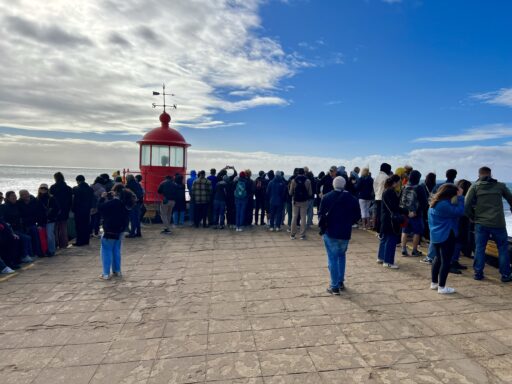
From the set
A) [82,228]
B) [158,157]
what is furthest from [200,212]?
[82,228]

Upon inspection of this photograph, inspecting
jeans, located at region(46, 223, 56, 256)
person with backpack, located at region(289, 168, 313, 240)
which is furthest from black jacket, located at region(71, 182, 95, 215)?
person with backpack, located at region(289, 168, 313, 240)

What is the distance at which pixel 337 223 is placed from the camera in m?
5.41

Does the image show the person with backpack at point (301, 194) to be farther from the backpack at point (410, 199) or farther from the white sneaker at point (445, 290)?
the white sneaker at point (445, 290)

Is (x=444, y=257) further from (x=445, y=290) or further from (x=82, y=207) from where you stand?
(x=82, y=207)

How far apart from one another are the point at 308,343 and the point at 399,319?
4.68 ft

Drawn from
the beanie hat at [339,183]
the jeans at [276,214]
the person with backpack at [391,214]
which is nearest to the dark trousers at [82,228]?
the jeans at [276,214]

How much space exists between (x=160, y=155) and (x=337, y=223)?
9484mm

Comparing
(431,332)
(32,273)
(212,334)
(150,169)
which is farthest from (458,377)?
(150,169)

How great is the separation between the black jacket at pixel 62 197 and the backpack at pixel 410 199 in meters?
8.06

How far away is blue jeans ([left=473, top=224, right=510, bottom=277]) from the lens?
6.04 metres

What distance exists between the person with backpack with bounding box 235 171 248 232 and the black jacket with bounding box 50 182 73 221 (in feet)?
15.5

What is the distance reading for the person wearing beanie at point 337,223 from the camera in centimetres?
540

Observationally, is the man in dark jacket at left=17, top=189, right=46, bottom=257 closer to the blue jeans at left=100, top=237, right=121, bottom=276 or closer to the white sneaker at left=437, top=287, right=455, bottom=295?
the blue jeans at left=100, top=237, right=121, bottom=276

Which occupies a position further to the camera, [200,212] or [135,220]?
[200,212]
